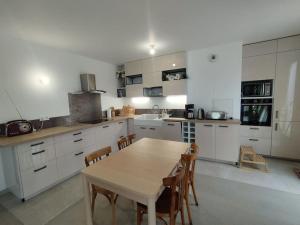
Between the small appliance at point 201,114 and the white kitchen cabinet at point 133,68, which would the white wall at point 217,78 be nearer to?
the small appliance at point 201,114

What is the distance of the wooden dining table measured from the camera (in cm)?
115

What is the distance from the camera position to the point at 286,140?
2979 mm

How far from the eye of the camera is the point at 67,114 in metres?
3.19

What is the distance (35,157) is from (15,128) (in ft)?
1.87

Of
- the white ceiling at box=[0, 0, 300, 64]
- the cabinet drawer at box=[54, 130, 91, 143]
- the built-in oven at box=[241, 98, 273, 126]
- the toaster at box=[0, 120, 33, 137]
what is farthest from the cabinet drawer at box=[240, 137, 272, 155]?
the toaster at box=[0, 120, 33, 137]

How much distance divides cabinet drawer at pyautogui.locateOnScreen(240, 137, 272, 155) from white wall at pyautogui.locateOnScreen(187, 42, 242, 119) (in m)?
0.60

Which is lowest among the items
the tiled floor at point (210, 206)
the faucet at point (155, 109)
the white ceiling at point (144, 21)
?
the tiled floor at point (210, 206)

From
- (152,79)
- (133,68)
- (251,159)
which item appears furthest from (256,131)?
(133,68)

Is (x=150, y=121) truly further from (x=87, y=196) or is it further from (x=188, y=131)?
(x=87, y=196)

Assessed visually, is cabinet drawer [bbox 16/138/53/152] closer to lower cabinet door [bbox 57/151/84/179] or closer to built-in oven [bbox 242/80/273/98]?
lower cabinet door [bbox 57/151/84/179]

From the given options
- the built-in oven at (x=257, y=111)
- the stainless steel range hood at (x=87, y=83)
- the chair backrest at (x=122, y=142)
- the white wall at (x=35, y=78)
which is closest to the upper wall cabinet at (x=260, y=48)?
the built-in oven at (x=257, y=111)

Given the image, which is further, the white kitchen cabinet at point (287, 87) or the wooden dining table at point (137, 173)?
the white kitchen cabinet at point (287, 87)

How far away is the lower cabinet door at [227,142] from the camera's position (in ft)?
9.46

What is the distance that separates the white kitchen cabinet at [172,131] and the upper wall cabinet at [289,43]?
2448 mm
